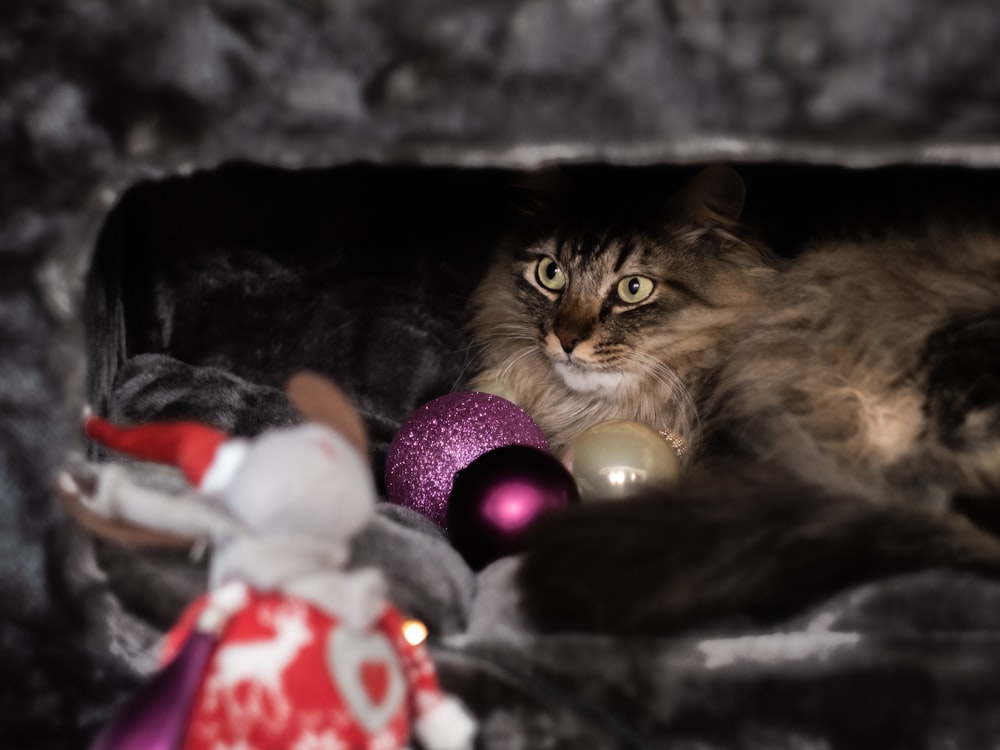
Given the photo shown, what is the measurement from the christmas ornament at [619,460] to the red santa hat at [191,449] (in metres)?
0.65

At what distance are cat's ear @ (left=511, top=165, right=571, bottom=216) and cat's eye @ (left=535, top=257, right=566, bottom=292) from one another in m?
0.13

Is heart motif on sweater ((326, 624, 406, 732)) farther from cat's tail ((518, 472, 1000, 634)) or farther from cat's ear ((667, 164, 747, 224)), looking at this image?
cat's ear ((667, 164, 747, 224))

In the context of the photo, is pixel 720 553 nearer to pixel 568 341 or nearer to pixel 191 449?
pixel 191 449

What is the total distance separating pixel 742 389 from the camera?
1240 mm

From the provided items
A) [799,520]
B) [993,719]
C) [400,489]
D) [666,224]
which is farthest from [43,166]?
[993,719]

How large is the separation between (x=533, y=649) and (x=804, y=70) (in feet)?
2.22

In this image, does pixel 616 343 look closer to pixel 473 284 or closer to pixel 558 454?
pixel 558 454

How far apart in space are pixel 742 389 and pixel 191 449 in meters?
0.77

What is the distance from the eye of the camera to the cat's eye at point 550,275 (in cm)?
158

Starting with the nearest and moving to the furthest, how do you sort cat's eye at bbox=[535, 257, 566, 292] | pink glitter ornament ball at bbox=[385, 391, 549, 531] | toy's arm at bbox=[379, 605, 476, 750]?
toy's arm at bbox=[379, 605, 476, 750] → pink glitter ornament ball at bbox=[385, 391, 549, 531] → cat's eye at bbox=[535, 257, 566, 292]

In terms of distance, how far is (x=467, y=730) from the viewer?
80cm

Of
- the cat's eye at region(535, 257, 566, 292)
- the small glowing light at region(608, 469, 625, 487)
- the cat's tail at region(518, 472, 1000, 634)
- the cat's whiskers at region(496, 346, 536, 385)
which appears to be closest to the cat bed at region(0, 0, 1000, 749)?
the cat's tail at region(518, 472, 1000, 634)

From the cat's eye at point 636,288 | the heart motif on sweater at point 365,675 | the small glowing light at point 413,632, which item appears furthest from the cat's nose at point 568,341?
the heart motif on sweater at point 365,675

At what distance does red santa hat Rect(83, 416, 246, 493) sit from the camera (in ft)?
2.46
